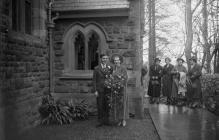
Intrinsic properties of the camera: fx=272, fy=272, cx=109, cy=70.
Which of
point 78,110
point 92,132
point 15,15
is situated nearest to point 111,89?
point 92,132

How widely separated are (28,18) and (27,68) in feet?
5.69

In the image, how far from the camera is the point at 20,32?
25.2 ft

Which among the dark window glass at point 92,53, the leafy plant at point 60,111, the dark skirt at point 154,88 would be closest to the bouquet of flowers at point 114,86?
the leafy plant at point 60,111

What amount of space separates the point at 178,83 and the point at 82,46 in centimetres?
431

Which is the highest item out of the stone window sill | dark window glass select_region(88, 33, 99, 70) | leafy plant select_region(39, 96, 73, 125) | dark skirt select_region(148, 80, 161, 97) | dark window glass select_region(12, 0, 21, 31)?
dark window glass select_region(12, 0, 21, 31)

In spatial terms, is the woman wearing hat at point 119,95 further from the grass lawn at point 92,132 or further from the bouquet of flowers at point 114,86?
the grass lawn at point 92,132

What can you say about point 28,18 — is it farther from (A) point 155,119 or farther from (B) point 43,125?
(A) point 155,119

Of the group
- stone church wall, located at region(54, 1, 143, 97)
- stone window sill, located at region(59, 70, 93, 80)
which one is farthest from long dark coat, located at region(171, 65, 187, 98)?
stone window sill, located at region(59, 70, 93, 80)

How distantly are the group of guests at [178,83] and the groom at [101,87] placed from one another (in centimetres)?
419

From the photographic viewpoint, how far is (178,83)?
446 inches

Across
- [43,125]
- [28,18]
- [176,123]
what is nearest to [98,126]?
[43,125]

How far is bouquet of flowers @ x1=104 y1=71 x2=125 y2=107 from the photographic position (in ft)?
26.0

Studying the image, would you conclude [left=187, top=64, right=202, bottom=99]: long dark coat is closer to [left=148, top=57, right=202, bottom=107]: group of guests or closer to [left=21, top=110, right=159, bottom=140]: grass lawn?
[left=148, top=57, right=202, bottom=107]: group of guests

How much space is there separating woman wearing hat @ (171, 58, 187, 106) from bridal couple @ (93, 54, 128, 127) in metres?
3.81
